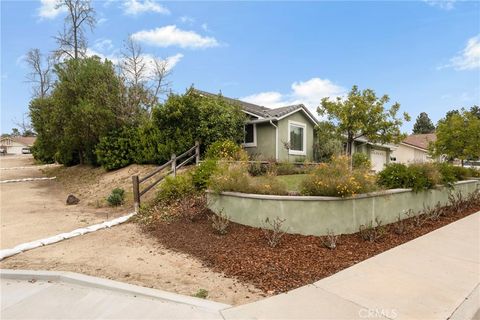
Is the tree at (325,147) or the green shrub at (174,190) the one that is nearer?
the green shrub at (174,190)

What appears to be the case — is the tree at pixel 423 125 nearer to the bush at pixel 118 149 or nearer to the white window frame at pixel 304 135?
the white window frame at pixel 304 135

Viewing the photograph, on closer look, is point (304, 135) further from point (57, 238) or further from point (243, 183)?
point (57, 238)

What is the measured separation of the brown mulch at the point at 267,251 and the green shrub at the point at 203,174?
6.38 feet

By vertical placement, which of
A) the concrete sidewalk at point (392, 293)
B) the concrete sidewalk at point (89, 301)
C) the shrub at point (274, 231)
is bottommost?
the concrete sidewalk at point (392, 293)

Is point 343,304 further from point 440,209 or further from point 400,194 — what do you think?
point 440,209

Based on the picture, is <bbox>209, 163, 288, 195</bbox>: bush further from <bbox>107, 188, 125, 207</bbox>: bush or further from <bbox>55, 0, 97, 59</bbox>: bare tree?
<bbox>55, 0, 97, 59</bbox>: bare tree

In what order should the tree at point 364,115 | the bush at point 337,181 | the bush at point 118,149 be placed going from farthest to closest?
the bush at point 118,149
the tree at point 364,115
the bush at point 337,181

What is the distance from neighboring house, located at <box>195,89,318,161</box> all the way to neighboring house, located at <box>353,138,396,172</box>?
23.1 ft

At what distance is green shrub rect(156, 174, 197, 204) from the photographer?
9.62 metres

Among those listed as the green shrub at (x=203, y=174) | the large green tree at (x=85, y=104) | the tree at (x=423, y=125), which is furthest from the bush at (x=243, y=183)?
the tree at (x=423, y=125)

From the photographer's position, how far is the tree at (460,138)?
21.8m

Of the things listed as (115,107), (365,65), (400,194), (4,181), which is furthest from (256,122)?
(4,181)

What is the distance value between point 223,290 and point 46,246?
4.10 m

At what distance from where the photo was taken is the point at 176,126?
564 inches
